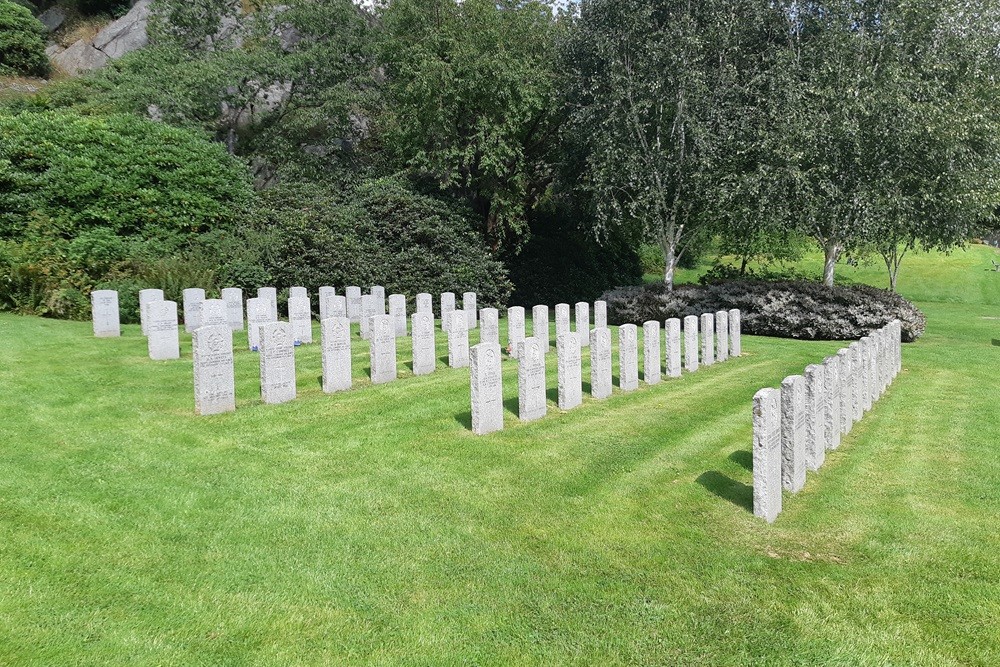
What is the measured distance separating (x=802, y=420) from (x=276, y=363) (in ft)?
22.4

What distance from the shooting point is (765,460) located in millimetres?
6125

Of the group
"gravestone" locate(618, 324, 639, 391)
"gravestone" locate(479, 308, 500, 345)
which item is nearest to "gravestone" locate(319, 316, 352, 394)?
"gravestone" locate(479, 308, 500, 345)

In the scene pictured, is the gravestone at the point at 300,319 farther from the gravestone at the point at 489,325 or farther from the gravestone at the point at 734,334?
the gravestone at the point at 734,334

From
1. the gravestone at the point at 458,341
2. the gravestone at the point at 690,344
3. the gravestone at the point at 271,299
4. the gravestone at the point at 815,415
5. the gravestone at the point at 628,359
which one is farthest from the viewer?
the gravestone at the point at 271,299

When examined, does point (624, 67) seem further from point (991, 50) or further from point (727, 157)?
point (991, 50)

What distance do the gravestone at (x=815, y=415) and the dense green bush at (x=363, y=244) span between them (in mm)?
16769

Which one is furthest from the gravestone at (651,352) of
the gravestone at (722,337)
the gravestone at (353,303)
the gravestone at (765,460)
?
the gravestone at (353,303)

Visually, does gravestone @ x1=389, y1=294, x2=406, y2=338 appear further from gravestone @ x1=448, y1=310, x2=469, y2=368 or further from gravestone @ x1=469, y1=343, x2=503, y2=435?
gravestone @ x1=469, y1=343, x2=503, y2=435

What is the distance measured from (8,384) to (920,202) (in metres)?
20.6

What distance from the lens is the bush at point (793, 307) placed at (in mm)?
19312

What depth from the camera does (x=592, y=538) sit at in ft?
19.2

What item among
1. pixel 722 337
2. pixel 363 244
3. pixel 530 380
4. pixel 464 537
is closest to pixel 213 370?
pixel 530 380

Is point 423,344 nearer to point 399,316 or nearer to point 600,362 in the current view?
point 600,362

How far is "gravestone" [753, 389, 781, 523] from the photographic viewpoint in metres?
6.14
